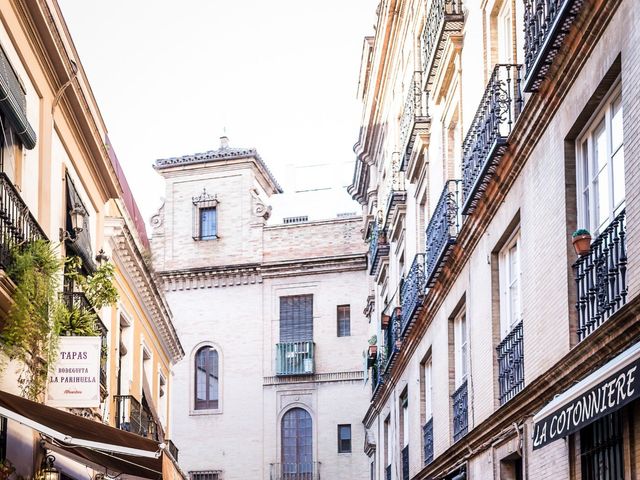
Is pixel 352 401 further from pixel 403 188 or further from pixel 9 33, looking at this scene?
pixel 9 33

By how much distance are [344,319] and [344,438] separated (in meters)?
3.79

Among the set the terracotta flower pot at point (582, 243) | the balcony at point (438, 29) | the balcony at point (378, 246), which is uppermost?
the balcony at point (438, 29)

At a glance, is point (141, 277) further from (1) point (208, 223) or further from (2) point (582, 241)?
(1) point (208, 223)

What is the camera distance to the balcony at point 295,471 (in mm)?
38969

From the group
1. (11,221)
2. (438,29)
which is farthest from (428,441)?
(11,221)

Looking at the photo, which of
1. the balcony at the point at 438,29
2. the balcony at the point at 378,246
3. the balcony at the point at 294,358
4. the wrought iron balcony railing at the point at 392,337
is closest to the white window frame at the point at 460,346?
the balcony at the point at 438,29

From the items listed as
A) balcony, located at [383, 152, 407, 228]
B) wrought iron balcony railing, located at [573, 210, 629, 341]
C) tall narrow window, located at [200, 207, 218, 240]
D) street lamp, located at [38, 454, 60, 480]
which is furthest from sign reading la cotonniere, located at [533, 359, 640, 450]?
tall narrow window, located at [200, 207, 218, 240]

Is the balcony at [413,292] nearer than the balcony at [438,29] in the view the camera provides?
No

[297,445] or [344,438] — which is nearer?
[344,438]

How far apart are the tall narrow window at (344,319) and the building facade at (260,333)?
0.04 meters

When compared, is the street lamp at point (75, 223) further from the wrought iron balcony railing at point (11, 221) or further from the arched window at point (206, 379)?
the arched window at point (206, 379)

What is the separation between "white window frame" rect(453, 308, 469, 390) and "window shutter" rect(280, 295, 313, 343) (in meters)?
20.4

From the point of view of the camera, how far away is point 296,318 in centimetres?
4044

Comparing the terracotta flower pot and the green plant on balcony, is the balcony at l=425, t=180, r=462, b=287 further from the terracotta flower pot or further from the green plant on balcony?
the terracotta flower pot
